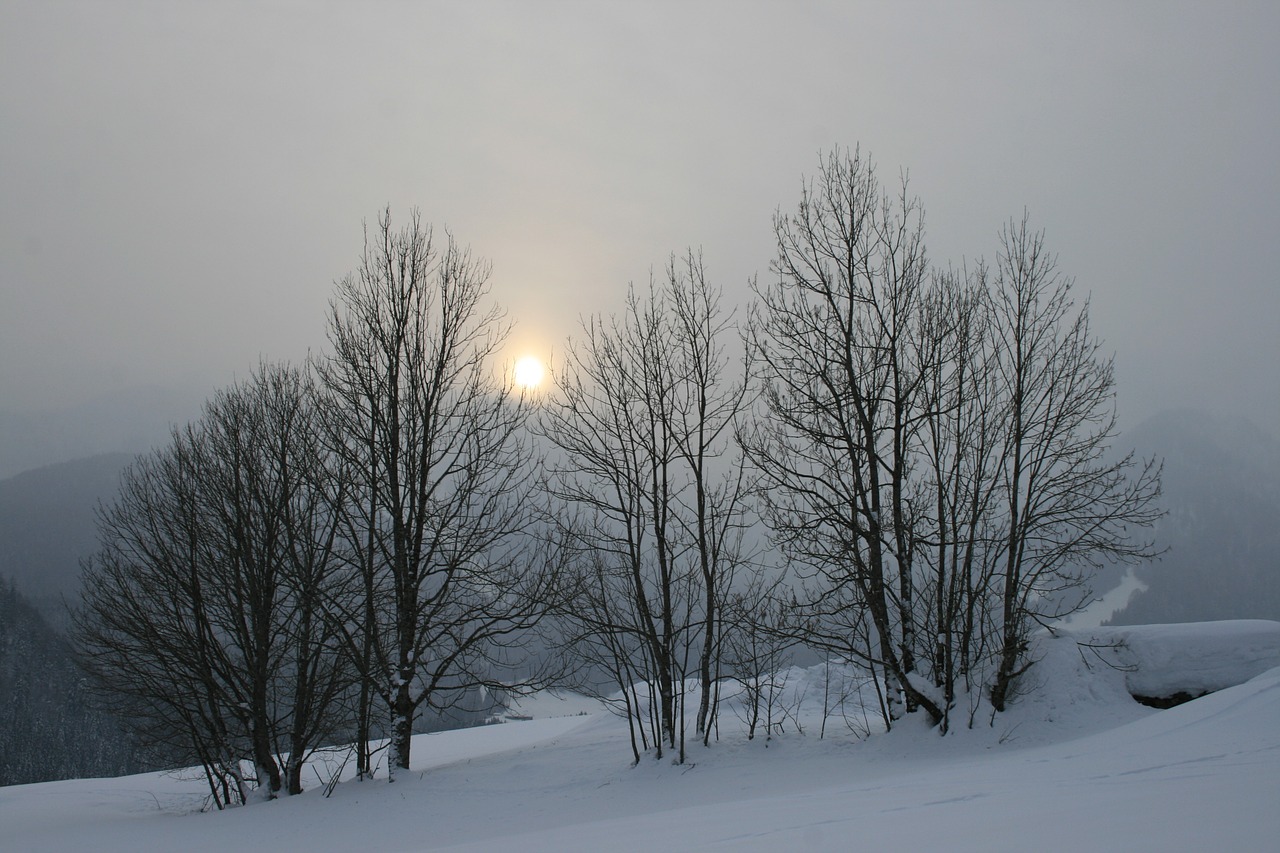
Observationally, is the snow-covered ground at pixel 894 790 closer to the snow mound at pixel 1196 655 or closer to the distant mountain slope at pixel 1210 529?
the snow mound at pixel 1196 655

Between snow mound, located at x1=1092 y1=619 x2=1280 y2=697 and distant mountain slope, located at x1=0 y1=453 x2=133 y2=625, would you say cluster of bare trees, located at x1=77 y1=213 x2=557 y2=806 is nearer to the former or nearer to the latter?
snow mound, located at x1=1092 y1=619 x2=1280 y2=697

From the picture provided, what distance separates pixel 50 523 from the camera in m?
146

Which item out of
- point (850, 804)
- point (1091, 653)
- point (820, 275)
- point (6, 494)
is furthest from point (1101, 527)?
point (6, 494)

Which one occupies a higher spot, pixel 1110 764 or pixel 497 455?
pixel 497 455

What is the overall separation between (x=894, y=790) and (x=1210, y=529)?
7021 inches

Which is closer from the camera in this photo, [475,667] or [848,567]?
[848,567]

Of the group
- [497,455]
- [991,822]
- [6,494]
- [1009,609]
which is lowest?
[991,822]

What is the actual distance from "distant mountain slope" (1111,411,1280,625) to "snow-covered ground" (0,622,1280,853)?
89.3 meters

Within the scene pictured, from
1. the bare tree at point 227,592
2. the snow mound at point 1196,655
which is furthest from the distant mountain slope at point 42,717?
the snow mound at point 1196,655

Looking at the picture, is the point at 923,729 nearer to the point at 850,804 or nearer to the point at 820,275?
the point at 850,804

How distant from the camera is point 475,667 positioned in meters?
13.5

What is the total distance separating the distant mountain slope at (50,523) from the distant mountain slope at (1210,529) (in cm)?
15971

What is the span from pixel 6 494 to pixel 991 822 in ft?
726

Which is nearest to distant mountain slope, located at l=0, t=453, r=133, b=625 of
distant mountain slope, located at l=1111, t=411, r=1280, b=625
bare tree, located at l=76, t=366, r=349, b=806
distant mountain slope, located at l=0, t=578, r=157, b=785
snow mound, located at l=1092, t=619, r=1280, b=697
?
distant mountain slope, located at l=0, t=578, r=157, b=785
